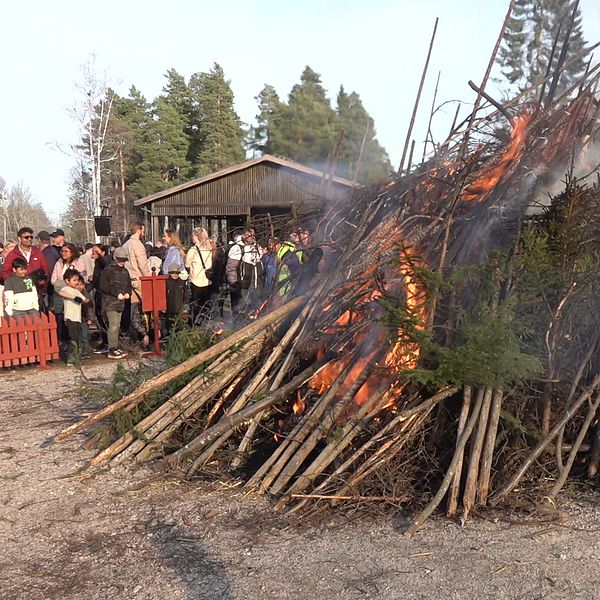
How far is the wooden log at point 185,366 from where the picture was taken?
480cm

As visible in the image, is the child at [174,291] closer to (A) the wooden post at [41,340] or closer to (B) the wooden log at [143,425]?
(A) the wooden post at [41,340]

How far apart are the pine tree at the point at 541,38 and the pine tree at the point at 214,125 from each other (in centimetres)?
2532

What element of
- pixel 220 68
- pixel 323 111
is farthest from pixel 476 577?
pixel 220 68

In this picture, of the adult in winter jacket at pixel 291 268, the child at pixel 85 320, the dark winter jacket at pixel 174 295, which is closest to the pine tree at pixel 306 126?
the dark winter jacket at pixel 174 295

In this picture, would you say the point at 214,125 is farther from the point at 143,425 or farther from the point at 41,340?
the point at 143,425

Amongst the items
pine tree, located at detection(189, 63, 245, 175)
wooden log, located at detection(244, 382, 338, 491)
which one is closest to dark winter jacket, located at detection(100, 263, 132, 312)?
wooden log, located at detection(244, 382, 338, 491)

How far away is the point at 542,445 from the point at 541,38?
12.6 meters

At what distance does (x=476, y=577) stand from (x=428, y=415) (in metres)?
1.20

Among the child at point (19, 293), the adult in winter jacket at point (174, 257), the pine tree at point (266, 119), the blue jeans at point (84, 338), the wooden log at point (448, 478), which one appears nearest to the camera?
the wooden log at point (448, 478)

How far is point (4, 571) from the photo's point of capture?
330 centimetres

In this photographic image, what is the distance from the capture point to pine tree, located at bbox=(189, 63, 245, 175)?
43.8m

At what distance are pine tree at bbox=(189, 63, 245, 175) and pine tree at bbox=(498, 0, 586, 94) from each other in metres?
25.3

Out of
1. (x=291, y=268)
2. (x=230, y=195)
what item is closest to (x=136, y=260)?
(x=291, y=268)

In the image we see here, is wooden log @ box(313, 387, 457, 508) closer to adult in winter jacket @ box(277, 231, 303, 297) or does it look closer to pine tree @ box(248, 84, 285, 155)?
adult in winter jacket @ box(277, 231, 303, 297)
